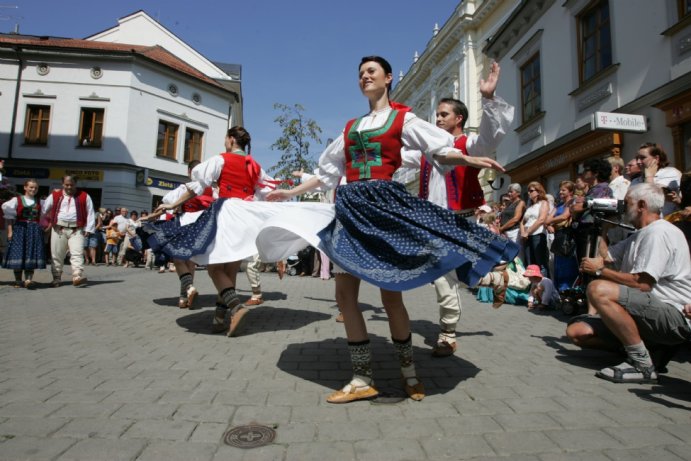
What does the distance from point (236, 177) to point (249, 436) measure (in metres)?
2.99

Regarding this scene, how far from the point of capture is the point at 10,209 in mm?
7828

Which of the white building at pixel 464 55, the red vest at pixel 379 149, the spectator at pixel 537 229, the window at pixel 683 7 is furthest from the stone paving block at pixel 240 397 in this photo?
the white building at pixel 464 55

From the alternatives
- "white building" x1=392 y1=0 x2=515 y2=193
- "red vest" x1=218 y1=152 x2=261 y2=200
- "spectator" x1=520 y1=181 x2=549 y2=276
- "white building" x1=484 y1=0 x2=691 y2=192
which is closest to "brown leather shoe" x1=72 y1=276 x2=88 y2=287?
"red vest" x1=218 y1=152 x2=261 y2=200

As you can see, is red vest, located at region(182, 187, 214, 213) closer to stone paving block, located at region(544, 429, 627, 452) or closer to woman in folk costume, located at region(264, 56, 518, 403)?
woman in folk costume, located at region(264, 56, 518, 403)

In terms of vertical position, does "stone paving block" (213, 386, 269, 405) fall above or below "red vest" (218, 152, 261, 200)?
below

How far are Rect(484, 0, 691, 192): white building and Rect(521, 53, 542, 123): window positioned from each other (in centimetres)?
3

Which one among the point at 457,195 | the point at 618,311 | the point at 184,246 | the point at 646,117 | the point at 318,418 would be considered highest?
the point at 646,117

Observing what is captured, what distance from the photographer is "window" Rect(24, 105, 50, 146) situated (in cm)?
2245

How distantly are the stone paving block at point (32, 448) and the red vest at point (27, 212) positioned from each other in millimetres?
7502

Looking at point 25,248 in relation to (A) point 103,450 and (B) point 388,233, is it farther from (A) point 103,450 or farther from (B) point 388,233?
(B) point 388,233

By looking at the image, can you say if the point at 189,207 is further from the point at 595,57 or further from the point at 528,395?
the point at 595,57

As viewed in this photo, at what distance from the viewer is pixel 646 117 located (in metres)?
9.18

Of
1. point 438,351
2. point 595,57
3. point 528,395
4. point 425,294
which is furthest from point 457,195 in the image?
point 595,57

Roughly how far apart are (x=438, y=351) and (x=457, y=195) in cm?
130
